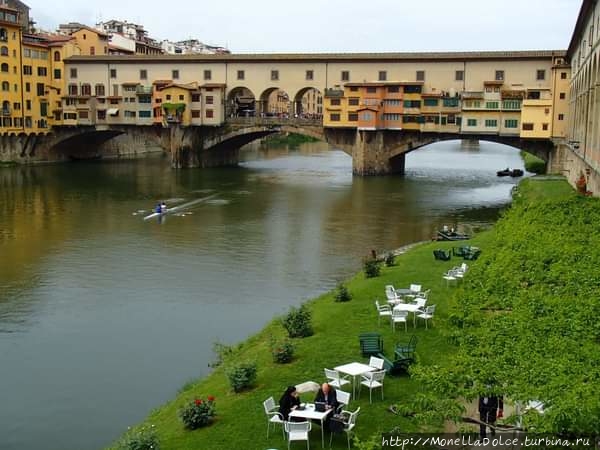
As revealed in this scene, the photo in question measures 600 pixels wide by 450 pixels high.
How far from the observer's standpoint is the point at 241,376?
650 inches

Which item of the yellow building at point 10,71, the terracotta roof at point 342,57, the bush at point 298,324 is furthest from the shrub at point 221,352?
the yellow building at point 10,71

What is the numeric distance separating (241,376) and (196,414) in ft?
6.45

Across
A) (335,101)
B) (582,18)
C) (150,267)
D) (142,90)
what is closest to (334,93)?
(335,101)

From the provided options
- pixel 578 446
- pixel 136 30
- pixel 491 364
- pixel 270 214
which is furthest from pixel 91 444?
pixel 136 30

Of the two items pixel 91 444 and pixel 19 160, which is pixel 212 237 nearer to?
pixel 91 444

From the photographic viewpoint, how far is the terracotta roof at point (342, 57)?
70688 mm

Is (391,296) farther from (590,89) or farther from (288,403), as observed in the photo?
(590,89)

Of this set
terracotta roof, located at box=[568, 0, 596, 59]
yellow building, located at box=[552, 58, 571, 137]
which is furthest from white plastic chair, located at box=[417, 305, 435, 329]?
yellow building, located at box=[552, 58, 571, 137]

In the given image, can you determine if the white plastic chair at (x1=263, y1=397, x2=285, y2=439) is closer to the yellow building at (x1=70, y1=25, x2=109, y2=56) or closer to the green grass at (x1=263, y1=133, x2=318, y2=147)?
the yellow building at (x1=70, y1=25, x2=109, y2=56)

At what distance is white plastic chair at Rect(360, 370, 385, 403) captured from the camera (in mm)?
14984

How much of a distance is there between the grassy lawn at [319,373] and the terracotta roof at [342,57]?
1948 inches

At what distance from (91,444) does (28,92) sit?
3051 inches

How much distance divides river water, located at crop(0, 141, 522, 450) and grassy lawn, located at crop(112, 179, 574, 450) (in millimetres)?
1819

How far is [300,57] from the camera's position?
80.0 m
